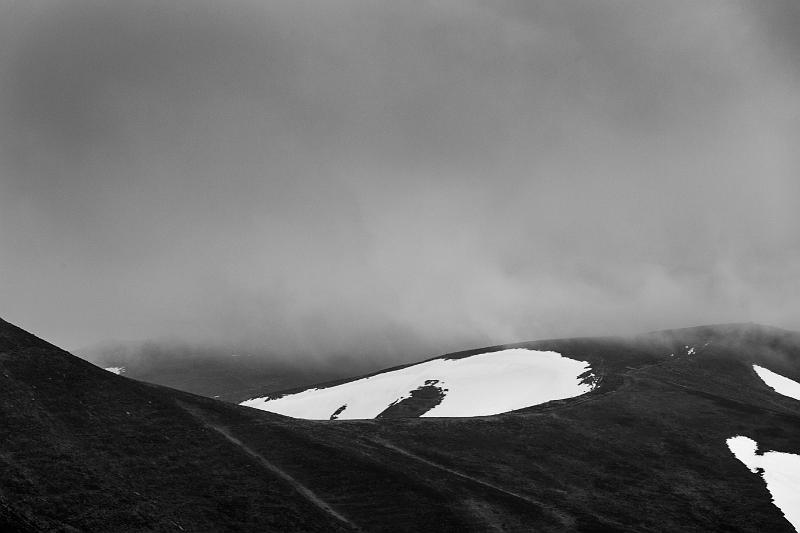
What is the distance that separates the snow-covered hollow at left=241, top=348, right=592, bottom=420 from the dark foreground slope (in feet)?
68.7

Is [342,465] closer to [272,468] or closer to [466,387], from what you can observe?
[272,468]

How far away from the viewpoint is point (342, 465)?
61.7 m

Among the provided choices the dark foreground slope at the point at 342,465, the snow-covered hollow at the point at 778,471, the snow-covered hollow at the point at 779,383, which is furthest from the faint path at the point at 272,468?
A: the snow-covered hollow at the point at 779,383

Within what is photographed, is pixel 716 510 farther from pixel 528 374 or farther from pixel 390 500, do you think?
pixel 528 374

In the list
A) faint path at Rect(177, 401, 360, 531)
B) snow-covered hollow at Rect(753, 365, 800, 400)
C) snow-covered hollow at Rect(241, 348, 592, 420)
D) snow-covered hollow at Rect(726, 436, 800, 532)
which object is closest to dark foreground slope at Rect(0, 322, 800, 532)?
faint path at Rect(177, 401, 360, 531)

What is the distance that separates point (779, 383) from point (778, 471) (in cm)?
5609

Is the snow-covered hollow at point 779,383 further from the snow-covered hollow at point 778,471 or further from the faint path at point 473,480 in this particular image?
the faint path at point 473,480

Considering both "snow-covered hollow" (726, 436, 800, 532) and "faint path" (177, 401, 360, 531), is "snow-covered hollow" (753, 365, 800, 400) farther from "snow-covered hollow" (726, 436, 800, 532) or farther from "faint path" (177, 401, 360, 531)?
"faint path" (177, 401, 360, 531)

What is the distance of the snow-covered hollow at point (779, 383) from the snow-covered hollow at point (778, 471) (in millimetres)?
39807

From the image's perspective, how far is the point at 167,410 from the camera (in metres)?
64.6

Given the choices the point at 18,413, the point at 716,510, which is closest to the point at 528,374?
the point at 716,510

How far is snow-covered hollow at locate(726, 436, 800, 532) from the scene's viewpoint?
64.9 metres

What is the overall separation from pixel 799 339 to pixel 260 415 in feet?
445

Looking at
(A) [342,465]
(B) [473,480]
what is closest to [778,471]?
(B) [473,480]
